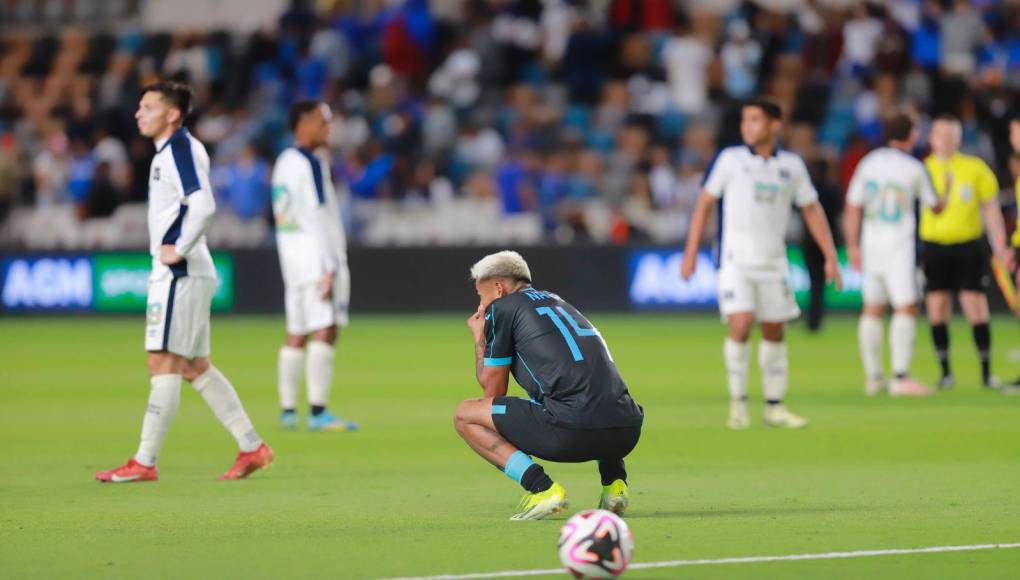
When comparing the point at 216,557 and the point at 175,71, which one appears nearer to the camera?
the point at 216,557

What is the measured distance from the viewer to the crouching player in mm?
8562

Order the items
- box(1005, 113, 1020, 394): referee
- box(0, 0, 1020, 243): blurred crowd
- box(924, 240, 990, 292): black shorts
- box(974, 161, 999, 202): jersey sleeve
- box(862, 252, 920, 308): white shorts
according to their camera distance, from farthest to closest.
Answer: box(0, 0, 1020, 243): blurred crowd
box(924, 240, 990, 292): black shorts
box(974, 161, 999, 202): jersey sleeve
box(862, 252, 920, 308): white shorts
box(1005, 113, 1020, 394): referee

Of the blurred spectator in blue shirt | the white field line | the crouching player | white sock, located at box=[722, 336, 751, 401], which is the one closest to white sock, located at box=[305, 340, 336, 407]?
white sock, located at box=[722, 336, 751, 401]

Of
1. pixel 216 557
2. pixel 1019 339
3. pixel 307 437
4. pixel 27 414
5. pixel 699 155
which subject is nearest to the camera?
pixel 216 557

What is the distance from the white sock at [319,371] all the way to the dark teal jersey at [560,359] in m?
5.04

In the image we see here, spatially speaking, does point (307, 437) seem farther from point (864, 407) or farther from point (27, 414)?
point (864, 407)

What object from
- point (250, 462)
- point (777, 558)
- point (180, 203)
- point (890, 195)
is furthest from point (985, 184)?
point (777, 558)

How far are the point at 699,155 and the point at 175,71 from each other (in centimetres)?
901

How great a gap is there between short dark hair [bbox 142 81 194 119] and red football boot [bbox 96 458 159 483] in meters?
2.01

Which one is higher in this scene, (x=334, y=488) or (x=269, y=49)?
(x=269, y=49)

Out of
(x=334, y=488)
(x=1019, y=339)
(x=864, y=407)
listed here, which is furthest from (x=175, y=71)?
(x=334, y=488)

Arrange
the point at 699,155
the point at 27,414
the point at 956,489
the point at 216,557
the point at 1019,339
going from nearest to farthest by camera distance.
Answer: the point at 216,557 → the point at 956,489 → the point at 27,414 → the point at 1019,339 → the point at 699,155

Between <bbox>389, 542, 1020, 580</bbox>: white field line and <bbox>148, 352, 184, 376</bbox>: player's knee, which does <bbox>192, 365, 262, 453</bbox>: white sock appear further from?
<bbox>389, 542, 1020, 580</bbox>: white field line

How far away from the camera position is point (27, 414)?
14.9 meters
